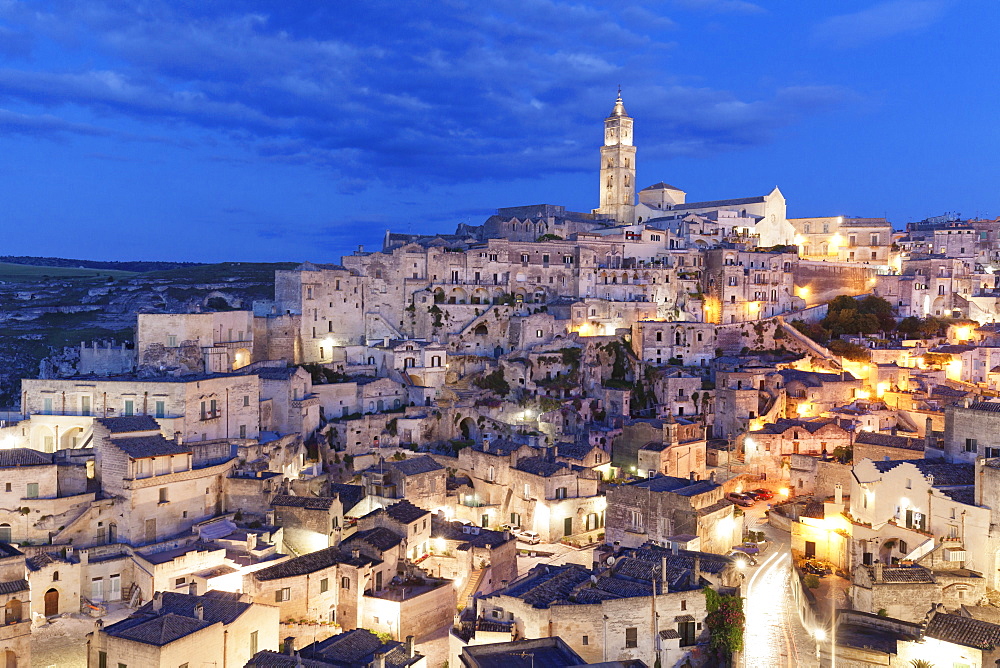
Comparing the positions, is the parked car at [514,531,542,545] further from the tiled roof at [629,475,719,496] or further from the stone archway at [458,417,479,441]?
the stone archway at [458,417,479,441]

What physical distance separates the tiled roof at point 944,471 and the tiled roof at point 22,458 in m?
31.2

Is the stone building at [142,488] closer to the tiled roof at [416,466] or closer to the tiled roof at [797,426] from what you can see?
the tiled roof at [416,466]

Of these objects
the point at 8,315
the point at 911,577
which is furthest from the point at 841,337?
the point at 8,315

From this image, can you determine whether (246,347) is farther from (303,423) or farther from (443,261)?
(443,261)

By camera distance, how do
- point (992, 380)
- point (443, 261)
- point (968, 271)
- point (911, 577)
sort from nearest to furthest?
point (911, 577) < point (992, 380) < point (443, 261) < point (968, 271)

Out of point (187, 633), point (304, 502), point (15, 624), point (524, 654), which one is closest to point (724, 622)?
point (524, 654)

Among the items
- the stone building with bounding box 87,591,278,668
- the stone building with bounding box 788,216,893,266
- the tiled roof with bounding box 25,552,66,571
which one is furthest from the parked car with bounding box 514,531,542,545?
the stone building with bounding box 788,216,893,266

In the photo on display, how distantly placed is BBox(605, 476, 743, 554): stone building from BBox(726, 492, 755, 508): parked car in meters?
4.72

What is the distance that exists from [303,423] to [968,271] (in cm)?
5342

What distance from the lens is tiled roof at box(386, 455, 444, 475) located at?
33500 millimetres

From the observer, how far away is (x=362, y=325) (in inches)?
2095

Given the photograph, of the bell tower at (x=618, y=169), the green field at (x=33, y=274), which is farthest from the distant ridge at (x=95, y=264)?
the bell tower at (x=618, y=169)

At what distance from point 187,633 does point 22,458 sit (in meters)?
12.3

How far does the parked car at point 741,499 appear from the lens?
35.8 m
